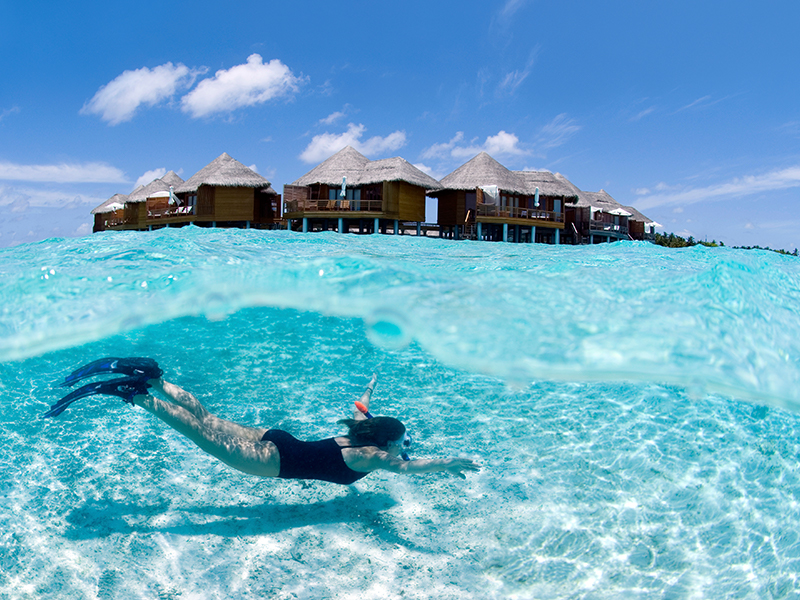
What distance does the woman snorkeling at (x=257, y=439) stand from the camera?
5.26 m

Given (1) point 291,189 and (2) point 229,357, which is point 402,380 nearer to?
(2) point 229,357

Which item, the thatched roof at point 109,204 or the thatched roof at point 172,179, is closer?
the thatched roof at point 172,179

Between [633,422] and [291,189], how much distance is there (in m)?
24.7

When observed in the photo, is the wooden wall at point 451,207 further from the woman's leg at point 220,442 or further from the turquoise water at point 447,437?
the woman's leg at point 220,442

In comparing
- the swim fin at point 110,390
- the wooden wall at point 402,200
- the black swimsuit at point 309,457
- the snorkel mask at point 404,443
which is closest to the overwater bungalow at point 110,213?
the wooden wall at point 402,200

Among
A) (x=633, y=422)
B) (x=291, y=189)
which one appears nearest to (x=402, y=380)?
(x=633, y=422)

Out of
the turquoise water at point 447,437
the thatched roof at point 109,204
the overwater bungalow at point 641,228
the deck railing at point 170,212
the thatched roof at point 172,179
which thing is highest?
the thatched roof at point 172,179

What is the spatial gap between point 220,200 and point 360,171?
29.4 ft

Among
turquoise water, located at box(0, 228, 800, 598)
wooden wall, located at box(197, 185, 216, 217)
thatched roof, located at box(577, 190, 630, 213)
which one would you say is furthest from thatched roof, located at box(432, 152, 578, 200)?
turquoise water, located at box(0, 228, 800, 598)

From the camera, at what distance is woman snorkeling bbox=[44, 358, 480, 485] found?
526cm

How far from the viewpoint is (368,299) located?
29.5 feet

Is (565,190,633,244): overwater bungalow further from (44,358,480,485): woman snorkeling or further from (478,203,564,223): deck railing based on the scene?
(44,358,480,485): woman snorkeling

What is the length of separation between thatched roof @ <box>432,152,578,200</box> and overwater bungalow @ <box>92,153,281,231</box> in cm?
1204

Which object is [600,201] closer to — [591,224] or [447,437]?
[591,224]
